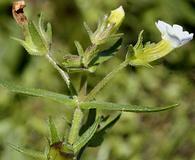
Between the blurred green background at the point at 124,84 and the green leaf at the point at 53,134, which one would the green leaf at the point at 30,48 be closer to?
the green leaf at the point at 53,134

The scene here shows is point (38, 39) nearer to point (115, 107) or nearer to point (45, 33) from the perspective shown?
point (45, 33)

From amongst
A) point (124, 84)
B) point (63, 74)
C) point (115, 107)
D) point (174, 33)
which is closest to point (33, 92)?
point (63, 74)

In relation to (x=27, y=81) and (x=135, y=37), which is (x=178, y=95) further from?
(x=27, y=81)

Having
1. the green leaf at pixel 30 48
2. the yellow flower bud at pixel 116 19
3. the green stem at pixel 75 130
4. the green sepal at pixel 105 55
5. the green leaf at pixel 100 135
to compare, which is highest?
the green leaf at pixel 30 48

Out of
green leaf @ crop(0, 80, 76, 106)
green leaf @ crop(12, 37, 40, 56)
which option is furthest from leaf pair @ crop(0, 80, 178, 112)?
green leaf @ crop(12, 37, 40, 56)

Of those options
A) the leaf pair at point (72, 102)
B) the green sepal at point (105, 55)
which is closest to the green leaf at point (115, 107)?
the leaf pair at point (72, 102)

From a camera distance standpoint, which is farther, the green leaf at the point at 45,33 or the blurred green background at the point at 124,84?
the blurred green background at the point at 124,84

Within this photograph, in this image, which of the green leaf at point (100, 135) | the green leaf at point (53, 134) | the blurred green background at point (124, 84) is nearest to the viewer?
the green leaf at point (53, 134)

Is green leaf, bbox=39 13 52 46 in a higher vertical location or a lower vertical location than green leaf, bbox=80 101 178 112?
higher

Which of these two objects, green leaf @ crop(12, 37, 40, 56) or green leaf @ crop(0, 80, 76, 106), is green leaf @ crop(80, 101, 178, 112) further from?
green leaf @ crop(12, 37, 40, 56)
